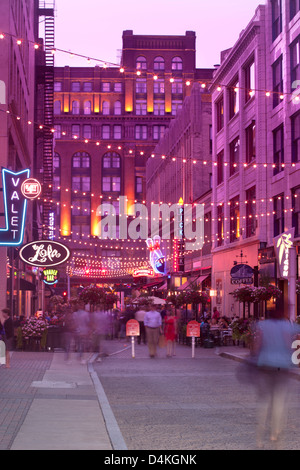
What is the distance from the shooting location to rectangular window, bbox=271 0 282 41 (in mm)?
37781

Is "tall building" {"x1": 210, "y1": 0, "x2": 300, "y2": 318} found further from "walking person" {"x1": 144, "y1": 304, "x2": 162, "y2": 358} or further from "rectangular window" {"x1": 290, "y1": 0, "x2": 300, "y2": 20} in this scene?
"walking person" {"x1": 144, "y1": 304, "x2": 162, "y2": 358}

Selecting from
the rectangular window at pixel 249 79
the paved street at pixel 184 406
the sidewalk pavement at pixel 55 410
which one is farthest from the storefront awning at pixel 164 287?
the sidewalk pavement at pixel 55 410

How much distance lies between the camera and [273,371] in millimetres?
9641

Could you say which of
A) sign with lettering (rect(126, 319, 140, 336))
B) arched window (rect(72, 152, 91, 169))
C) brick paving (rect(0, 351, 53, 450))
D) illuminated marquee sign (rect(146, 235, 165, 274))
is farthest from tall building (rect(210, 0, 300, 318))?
arched window (rect(72, 152, 91, 169))

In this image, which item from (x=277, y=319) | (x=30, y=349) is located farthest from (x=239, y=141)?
(x=277, y=319)

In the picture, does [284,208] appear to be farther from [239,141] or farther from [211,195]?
[211,195]

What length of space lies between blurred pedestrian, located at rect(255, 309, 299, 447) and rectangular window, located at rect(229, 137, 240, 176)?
33.8m

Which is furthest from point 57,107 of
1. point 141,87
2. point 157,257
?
point 157,257

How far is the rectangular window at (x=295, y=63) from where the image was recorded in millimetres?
34281

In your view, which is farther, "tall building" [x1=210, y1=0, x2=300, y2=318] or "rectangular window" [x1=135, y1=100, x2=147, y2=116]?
"rectangular window" [x1=135, y1=100, x2=147, y2=116]

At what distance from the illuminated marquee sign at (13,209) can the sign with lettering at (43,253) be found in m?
2.69

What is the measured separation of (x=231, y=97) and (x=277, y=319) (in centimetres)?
3827

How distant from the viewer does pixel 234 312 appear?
44.1 m

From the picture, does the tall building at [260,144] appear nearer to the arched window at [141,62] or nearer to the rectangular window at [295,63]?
the rectangular window at [295,63]
